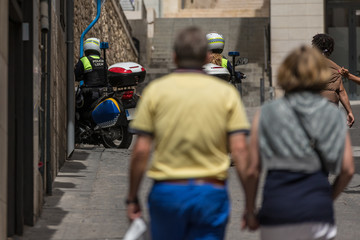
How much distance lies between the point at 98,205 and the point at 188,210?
4907 mm

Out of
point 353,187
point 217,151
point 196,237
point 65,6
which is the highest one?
point 65,6

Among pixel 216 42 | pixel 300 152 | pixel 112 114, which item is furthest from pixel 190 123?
pixel 112 114

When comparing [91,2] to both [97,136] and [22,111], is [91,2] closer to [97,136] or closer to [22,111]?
[97,136]

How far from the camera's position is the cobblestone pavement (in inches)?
300

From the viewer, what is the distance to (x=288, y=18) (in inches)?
1160

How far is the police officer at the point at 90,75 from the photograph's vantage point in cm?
1345

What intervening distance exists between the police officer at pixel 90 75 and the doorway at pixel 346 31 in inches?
634

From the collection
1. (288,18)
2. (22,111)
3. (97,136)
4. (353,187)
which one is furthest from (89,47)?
(288,18)

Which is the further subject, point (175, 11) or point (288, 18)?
point (175, 11)

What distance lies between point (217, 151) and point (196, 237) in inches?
15.0

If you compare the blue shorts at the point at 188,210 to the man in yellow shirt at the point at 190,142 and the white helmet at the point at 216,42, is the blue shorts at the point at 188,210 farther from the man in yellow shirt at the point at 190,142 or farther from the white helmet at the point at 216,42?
the white helmet at the point at 216,42

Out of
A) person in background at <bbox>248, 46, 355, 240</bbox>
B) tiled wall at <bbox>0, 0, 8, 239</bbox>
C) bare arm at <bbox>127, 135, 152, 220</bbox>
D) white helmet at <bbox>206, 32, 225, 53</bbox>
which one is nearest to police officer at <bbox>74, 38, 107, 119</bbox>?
Answer: white helmet at <bbox>206, 32, 225, 53</bbox>

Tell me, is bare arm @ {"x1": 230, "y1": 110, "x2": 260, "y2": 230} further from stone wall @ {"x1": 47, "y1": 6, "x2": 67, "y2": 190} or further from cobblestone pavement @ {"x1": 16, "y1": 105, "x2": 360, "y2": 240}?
stone wall @ {"x1": 47, "y1": 6, "x2": 67, "y2": 190}

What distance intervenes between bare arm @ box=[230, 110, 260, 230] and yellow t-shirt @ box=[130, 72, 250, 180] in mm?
82
